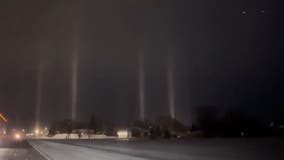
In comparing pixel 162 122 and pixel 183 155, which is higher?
pixel 162 122

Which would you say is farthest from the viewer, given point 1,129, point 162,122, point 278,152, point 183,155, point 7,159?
point 162,122

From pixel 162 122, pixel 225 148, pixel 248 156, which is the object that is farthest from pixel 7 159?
pixel 162 122

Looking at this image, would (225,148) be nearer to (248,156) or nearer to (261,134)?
(248,156)

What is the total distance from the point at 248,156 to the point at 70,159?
52.1ft

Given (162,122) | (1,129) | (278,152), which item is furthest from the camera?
(162,122)

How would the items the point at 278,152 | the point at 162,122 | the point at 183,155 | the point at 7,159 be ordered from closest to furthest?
1. the point at 278,152
2. the point at 183,155
3. the point at 7,159
4. the point at 162,122

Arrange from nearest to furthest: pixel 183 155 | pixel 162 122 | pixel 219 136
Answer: pixel 183 155 → pixel 219 136 → pixel 162 122

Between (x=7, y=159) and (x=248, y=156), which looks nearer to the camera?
(x=248, y=156)

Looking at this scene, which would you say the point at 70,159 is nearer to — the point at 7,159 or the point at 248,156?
the point at 7,159

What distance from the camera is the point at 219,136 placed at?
47625mm

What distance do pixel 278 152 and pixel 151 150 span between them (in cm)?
1991

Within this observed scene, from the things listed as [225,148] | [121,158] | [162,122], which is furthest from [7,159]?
[162,122]

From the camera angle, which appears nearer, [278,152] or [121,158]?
[278,152]

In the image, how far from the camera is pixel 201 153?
122ft
